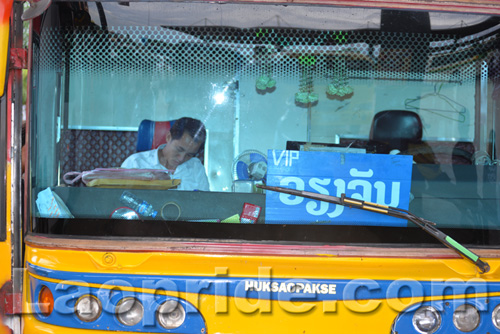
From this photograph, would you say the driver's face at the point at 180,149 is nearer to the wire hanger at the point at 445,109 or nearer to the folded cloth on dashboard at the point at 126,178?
the folded cloth on dashboard at the point at 126,178

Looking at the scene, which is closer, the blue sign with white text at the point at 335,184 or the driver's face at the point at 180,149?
the blue sign with white text at the point at 335,184

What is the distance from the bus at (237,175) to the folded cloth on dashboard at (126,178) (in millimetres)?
11

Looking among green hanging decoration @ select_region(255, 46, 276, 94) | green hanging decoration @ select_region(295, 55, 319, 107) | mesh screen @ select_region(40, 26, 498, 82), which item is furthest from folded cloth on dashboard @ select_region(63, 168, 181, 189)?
green hanging decoration @ select_region(295, 55, 319, 107)

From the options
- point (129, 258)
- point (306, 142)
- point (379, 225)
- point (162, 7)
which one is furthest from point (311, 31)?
point (129, 258)

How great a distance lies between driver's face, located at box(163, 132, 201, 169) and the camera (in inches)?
108

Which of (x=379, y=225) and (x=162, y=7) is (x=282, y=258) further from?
(x=162, y=7)

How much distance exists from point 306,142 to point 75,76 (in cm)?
122

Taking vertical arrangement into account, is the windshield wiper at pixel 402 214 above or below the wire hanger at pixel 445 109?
below

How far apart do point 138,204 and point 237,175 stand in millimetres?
525

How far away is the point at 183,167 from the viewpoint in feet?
8.89

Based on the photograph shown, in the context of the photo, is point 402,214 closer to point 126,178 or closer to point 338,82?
point 338,82

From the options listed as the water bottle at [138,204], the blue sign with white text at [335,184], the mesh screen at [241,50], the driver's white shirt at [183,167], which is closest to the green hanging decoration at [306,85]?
the mesh screen at [241,50]

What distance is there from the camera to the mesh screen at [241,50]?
2.60 m

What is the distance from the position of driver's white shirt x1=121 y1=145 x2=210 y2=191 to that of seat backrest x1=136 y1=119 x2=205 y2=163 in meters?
0.06
